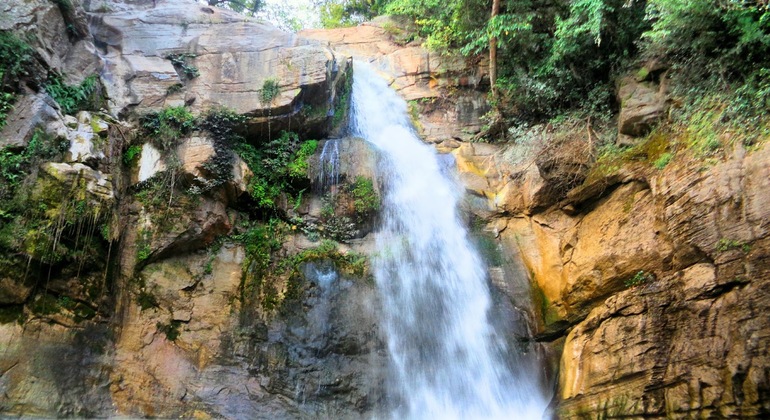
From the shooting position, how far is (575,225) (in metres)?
8.43

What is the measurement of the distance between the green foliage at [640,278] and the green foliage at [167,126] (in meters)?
8.63

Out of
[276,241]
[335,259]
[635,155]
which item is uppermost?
[635,155]

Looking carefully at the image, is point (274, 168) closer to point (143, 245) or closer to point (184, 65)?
point (143, 245)

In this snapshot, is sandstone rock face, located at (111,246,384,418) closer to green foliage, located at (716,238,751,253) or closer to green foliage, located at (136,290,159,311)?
green foliage, located at (136,290,159,311)

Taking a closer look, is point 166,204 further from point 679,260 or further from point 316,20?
point 316,20

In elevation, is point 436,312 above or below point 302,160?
below

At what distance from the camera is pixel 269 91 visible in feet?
33.5

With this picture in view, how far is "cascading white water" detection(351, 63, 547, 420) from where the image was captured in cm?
740

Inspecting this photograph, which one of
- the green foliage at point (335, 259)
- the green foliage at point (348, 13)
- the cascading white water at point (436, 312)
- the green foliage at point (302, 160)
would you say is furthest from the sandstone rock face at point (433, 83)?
the green foliage at point (335, 259)

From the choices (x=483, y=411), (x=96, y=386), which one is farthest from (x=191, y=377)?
(x=483, y=411)

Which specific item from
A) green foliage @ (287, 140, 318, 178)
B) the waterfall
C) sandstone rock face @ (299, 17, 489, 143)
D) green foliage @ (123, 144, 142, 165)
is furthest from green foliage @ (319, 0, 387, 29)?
green foliage @ (123, 144, 142, 165)

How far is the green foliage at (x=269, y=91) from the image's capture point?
400 inches

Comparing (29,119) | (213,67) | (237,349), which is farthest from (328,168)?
(29,119)

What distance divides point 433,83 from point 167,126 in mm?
8161
